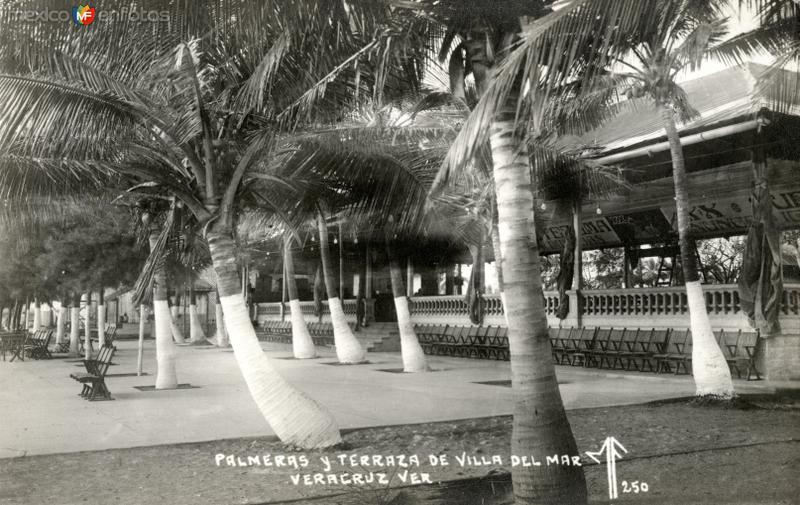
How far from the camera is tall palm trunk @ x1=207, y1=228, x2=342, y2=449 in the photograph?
7391mm

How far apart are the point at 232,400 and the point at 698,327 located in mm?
7254

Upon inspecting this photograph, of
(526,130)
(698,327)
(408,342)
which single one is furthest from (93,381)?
(698,327)

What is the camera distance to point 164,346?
13.1 m

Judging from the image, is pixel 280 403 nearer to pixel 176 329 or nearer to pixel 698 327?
pixel 698 327

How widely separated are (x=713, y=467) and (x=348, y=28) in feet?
16.8

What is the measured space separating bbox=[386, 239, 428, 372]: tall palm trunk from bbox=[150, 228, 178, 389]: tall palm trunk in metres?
4.90

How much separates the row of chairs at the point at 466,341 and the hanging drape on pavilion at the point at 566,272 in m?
2.09

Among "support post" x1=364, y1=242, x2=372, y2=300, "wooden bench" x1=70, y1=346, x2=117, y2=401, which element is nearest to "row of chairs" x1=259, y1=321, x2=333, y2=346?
"support post" x1=364, y1=242, x2=372, y2=300

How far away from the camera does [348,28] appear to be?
659cm

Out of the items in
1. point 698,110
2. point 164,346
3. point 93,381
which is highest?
point 698,110

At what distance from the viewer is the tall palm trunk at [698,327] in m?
10.0

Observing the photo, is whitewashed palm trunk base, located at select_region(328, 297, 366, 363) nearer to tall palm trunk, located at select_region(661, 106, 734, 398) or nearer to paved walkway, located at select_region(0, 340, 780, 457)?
paved walkway, located at select_region(0, 340, 780, 457)

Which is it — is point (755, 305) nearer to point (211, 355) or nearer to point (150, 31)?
point (150, 31)

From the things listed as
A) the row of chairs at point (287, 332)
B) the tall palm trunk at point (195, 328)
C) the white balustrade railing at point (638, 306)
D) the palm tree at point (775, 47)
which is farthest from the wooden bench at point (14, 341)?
the palm tree at point (775, 47)
